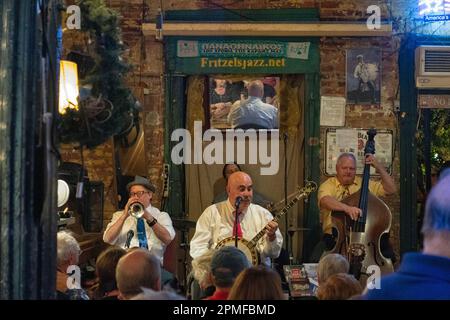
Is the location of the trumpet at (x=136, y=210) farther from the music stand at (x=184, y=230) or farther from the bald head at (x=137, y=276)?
the bald head at (x=137, y=276)

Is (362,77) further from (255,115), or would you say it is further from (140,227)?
(140,227)

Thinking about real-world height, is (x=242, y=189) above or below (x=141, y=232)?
above

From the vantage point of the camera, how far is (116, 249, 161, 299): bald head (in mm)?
3691

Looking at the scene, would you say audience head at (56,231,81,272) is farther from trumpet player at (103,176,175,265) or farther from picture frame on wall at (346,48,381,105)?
picture frame on wall at (346,48,381,105)

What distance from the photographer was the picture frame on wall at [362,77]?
26.0ft

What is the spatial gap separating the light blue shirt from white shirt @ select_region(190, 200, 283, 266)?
1.33 m

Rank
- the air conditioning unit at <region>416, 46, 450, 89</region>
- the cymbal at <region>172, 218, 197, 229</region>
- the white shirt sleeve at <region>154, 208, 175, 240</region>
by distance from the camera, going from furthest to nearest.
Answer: the air conditioning unit at <region>416, 46, 450, 89</region> < the cymbal at <region>172, 218, 197, 229</region> < the white shirt sleeve at <region>154, 208, 175, 240</region>

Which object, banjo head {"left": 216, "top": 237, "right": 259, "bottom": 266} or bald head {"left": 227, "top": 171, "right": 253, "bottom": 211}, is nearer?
banjo head {"left": 216, "top": 237, "right": 259, "bottom": 266}

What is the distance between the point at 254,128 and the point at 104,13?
3.49 m

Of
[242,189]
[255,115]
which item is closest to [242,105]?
[255,115]

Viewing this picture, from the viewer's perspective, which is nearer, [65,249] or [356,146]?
[65,249]

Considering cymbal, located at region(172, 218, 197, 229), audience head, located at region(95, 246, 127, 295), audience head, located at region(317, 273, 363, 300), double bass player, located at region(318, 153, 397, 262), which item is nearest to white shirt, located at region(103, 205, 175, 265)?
cymbal, located at region(172, 218, 197, 229)

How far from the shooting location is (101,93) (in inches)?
175

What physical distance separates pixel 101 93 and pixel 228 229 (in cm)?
264
